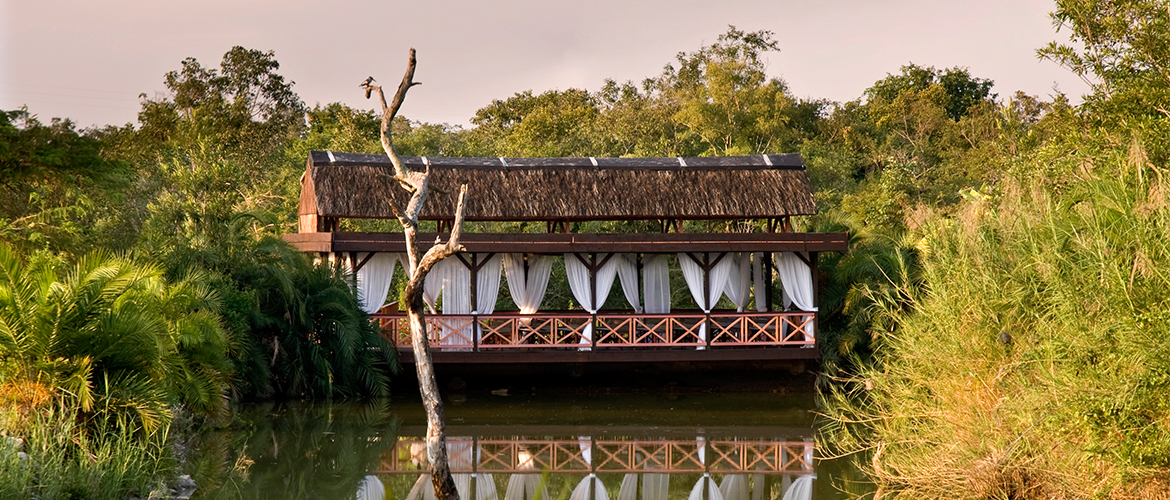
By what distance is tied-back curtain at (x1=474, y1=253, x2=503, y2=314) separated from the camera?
15.8m

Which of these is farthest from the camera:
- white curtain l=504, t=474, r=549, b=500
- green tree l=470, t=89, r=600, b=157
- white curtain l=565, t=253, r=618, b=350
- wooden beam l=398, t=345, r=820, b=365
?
green tree l=470, t=89, r=600, b=157

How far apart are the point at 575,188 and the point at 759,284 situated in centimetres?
305

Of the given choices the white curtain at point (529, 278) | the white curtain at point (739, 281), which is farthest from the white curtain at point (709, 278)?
the white curtain at point (529, 278)

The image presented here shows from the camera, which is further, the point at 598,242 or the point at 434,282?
the point at 434,282

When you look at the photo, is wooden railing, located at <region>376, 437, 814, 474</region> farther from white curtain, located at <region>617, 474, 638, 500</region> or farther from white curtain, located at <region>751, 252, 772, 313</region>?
white curtain, located at <region>751, 252, 772, 313</region>

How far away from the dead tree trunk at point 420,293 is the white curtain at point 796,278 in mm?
8214

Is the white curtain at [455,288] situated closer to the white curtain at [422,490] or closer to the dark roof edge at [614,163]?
the dark roof edge at [614,163]

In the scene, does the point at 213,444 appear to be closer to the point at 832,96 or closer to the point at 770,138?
the point at 770,138

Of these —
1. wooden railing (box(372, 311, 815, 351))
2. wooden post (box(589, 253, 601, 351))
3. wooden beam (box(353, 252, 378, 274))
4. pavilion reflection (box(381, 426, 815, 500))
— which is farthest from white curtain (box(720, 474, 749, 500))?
wooden beam (box(353, 252, 378, 274))

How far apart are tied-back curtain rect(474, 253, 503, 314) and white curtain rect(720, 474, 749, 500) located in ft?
20.3

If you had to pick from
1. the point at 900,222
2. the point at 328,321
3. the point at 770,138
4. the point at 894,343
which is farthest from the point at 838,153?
the point at 894,343

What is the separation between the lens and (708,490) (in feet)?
32.2

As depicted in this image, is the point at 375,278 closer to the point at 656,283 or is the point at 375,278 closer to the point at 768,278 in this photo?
the point at 656,283

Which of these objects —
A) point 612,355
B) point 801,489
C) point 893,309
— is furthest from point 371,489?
point 612,355
